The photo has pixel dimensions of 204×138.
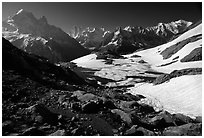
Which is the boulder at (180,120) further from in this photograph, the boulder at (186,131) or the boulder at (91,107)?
the boulder at (91,107)

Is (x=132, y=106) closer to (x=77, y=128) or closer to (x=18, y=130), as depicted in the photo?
(x=77, y=128)

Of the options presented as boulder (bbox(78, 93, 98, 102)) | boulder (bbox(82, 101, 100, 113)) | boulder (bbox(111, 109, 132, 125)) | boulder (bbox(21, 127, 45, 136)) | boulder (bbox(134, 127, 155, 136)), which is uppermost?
boulder (bbox(78, 93, 98, 102))

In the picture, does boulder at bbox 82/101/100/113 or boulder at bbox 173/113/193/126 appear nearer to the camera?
boulder at bbox 82/101/100/113

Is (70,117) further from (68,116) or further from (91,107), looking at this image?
(91,107)

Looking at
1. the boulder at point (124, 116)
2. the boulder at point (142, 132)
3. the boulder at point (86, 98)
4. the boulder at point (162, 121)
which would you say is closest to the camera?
the boulder at point (142, 132)

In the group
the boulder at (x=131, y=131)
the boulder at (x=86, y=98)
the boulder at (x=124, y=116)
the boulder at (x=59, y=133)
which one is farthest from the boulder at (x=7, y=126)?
the boulder at (x=124, y=116)

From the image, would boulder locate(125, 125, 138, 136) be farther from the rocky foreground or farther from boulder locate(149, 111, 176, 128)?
boulder locate(149, 111, 176, 128)

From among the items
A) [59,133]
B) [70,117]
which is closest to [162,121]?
[70,117]

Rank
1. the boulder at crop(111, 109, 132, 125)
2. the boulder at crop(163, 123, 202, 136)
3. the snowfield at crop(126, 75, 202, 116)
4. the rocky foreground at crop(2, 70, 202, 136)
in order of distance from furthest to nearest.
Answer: the snowfield at crop(126, 75, 202, 116) → the boulder at crop(111, 109, 132, 125) → the boulder at crop(163, 123, 202, 136) → the rocky foreground at crop(2, 70, 202, 136)

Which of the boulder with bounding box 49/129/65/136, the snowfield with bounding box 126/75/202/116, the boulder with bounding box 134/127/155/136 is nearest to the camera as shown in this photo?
the boulder with bounding box 49/129/65/136

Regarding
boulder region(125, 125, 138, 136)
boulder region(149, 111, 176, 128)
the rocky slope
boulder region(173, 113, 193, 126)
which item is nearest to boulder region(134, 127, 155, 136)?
the rocky slope

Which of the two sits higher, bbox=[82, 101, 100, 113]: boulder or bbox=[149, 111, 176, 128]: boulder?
bbox=[82, 101, 100, 113]: boulder
